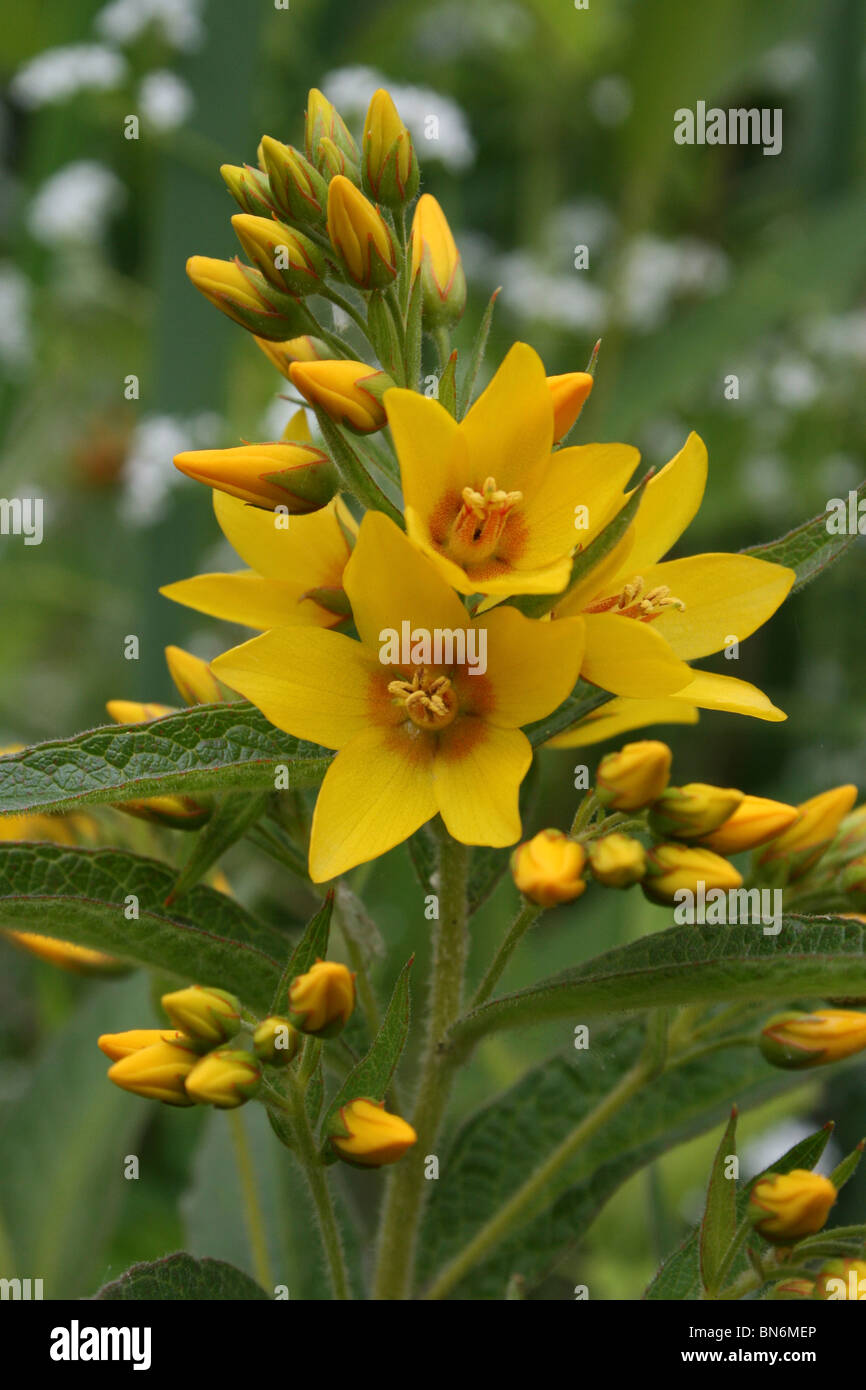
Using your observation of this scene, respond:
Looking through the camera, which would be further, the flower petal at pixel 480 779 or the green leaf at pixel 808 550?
the green leaf at pixel 808 550

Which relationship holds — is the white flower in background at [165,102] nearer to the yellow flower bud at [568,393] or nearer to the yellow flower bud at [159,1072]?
the yellow flower bud at [568,393]

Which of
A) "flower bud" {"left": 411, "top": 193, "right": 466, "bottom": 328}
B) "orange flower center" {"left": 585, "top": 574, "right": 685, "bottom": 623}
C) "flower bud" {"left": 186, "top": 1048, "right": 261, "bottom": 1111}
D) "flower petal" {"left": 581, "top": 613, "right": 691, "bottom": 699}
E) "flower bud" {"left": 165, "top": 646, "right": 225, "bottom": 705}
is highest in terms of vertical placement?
"flower bud" {"left": 411, "top": 193, "right": 466, "bottom": 328}

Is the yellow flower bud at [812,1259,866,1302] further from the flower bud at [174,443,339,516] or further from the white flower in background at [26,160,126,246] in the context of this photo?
the white flower in background at [26,160,126,246]

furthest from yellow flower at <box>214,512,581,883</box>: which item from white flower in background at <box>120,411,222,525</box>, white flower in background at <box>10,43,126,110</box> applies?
white flower in background at <box>10,43,126,110</box>

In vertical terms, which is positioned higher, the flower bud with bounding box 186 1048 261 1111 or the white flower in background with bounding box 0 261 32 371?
the white flower in background with bounding box 0 261 32 371

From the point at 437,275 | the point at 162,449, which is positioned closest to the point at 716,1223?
the point at 437,275

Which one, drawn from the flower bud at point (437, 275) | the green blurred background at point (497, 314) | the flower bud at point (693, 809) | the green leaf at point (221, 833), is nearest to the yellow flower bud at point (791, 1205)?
the flower bud at point (693, 809)
